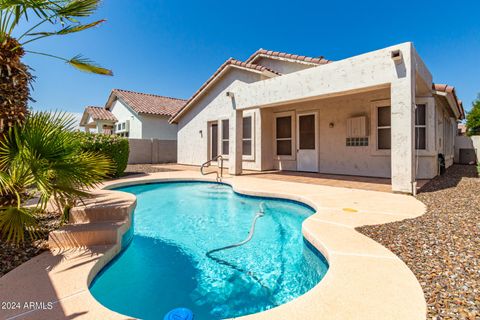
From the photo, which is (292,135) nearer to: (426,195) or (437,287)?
(426,195)

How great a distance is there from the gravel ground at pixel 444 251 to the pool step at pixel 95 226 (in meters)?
4.51

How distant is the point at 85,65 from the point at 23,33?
0.98 meters

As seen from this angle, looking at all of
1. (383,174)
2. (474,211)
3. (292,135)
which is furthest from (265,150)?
(474,211)

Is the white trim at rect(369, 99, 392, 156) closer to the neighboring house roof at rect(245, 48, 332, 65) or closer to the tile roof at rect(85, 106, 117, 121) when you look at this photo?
the neighboring house roof at rect(245, 48, 332, 65)

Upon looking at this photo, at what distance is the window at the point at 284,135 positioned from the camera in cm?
1464

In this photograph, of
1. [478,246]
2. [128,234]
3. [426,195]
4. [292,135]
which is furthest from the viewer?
[292,135]

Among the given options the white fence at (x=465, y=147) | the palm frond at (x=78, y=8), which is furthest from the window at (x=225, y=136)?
the white fence at (x=465, y=147)

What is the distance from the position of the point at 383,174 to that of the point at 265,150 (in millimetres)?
6252

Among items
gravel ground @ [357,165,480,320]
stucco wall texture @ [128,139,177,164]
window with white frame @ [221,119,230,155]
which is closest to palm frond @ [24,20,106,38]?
gravel ground @ [357,165,480,320]

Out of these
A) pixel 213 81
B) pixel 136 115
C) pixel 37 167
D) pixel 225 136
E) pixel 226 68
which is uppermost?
pixel 226 68

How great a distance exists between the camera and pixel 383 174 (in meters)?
11.4

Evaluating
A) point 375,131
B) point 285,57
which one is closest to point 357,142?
point 375,131

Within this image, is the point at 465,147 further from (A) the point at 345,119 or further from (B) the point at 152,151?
(B) the point at 152,151

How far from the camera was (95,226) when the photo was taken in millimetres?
4727
